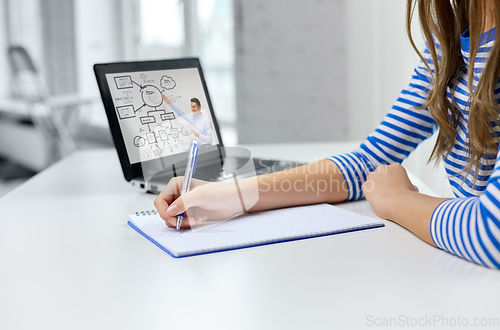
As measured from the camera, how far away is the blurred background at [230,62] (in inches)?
69.0

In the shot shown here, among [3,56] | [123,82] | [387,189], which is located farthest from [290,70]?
[3,56]

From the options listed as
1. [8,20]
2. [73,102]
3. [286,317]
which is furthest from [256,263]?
[8,20]

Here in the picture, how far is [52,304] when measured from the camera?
1.26 ft

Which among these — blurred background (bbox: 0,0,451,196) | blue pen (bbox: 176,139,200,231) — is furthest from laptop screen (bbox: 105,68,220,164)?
blurred background (bbox: 0,0,451,196)

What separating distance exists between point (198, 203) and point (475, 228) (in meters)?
0.30

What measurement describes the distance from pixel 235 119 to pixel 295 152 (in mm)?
1523

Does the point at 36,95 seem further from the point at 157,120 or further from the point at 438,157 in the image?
the point at 438,157

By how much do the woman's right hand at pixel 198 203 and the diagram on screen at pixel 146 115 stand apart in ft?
0.48

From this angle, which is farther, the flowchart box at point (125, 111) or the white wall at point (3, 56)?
the white wall at point (3, 56)

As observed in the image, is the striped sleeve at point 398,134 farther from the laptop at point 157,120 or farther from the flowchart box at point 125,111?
the flowchart box at point 125,111

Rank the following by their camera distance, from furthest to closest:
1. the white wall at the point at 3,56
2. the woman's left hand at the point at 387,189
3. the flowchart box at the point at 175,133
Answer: the white wall at the point at 3,56
the flowchart box at the point at 175,133
the woman's left hand at the point at 387,189

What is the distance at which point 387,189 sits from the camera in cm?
63

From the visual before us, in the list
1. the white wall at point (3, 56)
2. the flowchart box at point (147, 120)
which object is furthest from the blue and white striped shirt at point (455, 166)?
the white wall at point (3, 56)

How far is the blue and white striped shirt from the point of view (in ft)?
1.43
